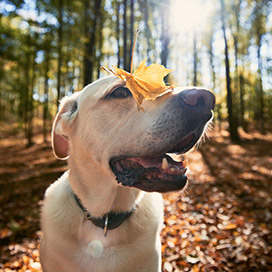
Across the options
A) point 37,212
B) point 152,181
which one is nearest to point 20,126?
point 37,212

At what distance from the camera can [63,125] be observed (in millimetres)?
2295

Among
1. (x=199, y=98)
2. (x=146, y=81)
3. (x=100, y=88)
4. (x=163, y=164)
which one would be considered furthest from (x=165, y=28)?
(x=163, y=164)

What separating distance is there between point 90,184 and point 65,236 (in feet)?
1.68

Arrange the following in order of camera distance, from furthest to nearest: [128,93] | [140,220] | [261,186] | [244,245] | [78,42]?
[78,42] → [261,186] → [244,245] → [140,220] → [128,93]

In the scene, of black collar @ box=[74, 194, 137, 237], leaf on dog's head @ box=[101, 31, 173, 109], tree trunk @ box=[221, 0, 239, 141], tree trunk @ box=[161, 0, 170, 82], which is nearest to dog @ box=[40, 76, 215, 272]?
black collar @ box=[74, 194, 137, 237]

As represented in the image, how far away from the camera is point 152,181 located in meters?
1.75

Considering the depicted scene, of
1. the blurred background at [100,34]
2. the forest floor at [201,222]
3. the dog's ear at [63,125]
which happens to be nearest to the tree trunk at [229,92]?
the blurred background at [100,34]

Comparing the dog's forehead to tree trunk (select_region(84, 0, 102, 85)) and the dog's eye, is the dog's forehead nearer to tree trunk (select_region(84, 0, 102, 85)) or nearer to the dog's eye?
the dog's eye

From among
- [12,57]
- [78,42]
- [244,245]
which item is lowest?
[244,245]

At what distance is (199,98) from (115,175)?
0.92m

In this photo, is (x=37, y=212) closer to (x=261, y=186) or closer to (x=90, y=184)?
(x=90, y=184)

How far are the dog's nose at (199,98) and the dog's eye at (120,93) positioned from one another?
0.59 m

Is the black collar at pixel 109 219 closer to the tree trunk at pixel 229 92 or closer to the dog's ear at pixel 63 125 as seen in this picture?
the dog's ear at pixel 63 125

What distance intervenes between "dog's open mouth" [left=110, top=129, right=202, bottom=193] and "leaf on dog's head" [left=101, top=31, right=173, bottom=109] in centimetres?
41
